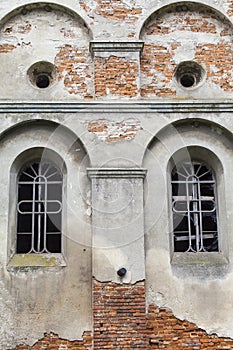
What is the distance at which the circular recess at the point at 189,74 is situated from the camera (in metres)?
10.1

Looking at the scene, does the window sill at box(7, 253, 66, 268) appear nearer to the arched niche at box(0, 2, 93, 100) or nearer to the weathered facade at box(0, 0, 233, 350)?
the weathered facade at box(0, 0, 233, 350)

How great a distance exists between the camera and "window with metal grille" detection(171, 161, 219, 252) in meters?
9.34

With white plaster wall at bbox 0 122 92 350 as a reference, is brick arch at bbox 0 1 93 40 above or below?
above

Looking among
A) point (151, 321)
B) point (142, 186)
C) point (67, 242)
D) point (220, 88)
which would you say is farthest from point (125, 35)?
point (151, 321)

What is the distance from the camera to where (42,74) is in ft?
33.2

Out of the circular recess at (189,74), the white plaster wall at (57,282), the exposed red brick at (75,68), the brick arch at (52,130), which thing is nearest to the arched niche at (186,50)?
the circular recess at (189,74)

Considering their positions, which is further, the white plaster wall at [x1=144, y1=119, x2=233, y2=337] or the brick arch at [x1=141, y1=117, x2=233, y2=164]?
the brick arch at [x1=141, y1=117, x2=233, y2=164]

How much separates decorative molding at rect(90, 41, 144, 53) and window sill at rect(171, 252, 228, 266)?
3.82 m

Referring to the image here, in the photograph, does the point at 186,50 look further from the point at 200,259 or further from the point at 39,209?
the point at 39,209

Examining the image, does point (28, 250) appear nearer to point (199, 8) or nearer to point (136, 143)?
point (136, 143)

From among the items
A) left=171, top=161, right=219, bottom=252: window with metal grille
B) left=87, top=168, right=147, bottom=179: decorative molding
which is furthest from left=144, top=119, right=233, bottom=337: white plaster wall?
left=87, top=168, right=147, bottom=179: decorative molding

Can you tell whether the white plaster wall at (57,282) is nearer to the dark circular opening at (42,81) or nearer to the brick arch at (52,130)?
the brick arch at (52,130)

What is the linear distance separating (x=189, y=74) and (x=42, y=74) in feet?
9.15

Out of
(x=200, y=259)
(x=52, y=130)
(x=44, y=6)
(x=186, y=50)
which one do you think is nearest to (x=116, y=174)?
(x=52, y=130)
